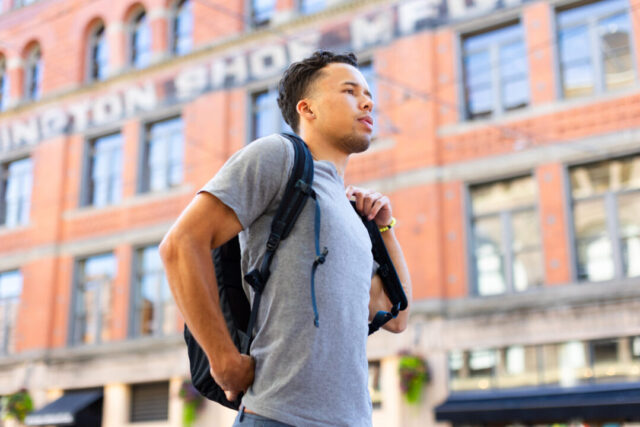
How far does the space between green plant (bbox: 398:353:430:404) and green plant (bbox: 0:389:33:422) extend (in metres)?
9.73

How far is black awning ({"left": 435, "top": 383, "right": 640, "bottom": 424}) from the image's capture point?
11.4 meters

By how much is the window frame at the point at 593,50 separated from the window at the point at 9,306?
14352mm

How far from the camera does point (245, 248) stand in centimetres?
190

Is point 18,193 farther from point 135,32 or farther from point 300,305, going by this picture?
point 300,305

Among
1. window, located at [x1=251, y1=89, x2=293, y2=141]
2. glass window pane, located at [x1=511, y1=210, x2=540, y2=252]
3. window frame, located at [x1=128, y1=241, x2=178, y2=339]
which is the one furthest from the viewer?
window frame, located at [x1=128, y1=241, x2=178, y2=339]

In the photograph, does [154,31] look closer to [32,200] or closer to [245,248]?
[32,200]

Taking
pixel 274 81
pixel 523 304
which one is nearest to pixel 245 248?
pixel 523 304

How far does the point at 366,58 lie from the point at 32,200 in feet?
32.8

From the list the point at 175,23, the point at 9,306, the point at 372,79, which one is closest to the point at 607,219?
the point at 372,79

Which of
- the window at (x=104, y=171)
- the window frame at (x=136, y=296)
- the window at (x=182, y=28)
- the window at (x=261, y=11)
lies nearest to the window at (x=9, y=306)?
the window at (x=104, y=171)

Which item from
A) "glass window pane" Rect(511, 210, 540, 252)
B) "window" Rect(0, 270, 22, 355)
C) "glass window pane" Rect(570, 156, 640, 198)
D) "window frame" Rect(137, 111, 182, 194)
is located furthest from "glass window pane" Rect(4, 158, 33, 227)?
"glass window pane" Rect(570, 156, 640, 198)

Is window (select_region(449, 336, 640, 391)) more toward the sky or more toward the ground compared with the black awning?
more toward the sky

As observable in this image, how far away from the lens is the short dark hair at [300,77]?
7.35ft

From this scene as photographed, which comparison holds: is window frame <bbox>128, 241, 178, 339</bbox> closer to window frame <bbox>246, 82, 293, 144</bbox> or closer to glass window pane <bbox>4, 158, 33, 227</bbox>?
window frame <bbox>246, 82, 293, 144</bbox>
